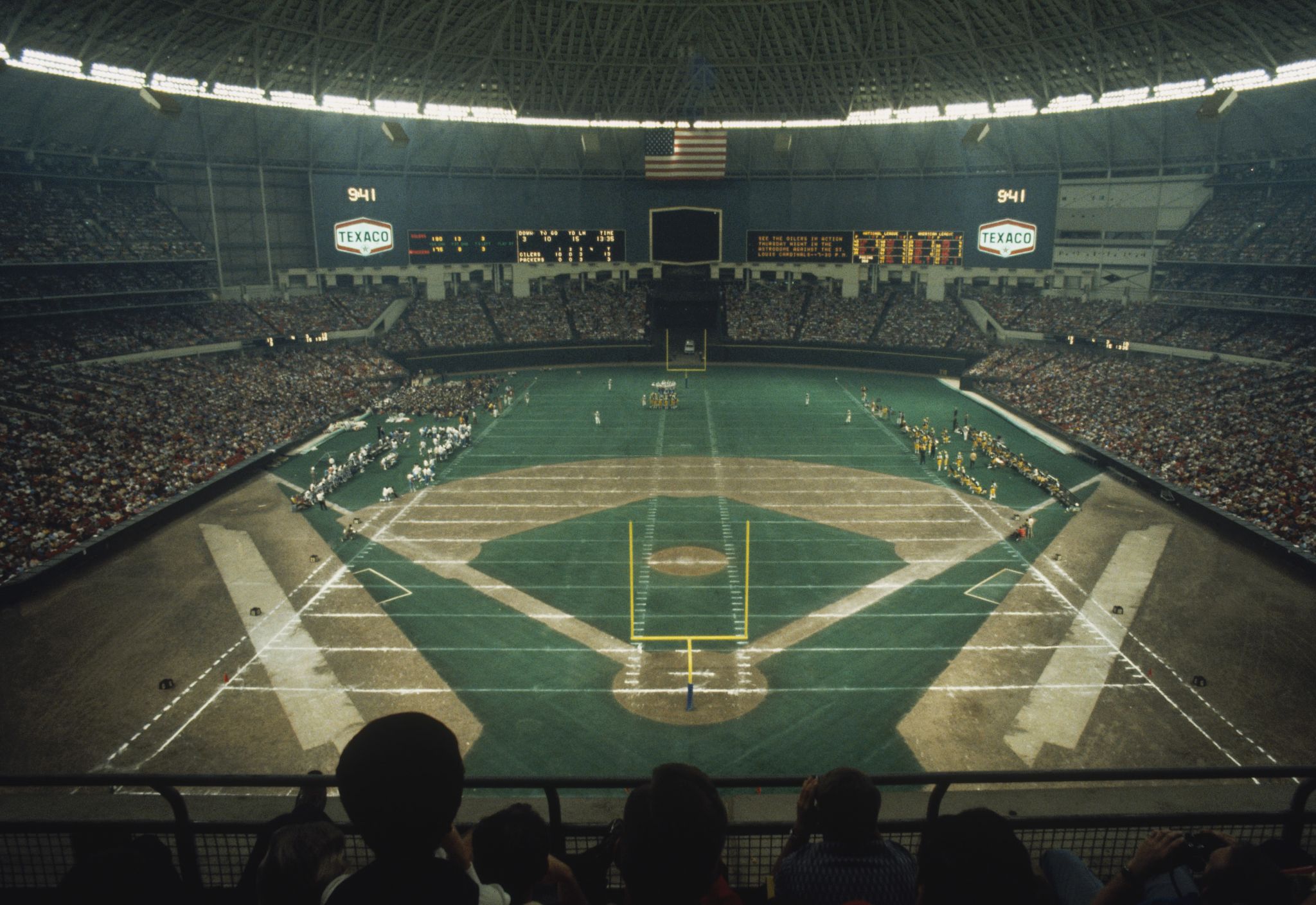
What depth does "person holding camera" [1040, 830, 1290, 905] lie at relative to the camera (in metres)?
3.14

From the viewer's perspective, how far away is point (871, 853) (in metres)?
3.82

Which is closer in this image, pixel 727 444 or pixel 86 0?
pixel 86 0

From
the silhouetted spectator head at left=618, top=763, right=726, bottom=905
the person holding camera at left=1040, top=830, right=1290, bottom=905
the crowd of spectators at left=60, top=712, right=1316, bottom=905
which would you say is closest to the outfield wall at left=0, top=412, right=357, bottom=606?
the crowd of spectators at left=60, top=712, right=1316, bottom=905

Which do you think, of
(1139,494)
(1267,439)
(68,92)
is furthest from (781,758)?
(68,92)

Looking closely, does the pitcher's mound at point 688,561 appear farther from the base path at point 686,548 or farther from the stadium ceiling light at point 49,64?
the stadium ceiling light at point 49,64

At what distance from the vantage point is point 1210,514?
29.9 metres

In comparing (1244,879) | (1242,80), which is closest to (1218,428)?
(1242,80)

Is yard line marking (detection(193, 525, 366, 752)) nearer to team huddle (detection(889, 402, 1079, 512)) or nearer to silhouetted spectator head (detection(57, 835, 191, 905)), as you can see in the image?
silhouetted spectator head (detection(57, 835, 191, 905))

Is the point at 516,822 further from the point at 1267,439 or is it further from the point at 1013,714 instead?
the point at 1267,439

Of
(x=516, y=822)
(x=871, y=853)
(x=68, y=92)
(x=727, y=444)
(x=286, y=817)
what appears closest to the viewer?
(x=516, y=822)

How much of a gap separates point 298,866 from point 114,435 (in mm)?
39656

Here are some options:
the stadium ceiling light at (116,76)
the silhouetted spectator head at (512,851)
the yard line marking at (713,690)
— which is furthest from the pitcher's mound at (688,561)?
the stadium ceiling light at (116,76)

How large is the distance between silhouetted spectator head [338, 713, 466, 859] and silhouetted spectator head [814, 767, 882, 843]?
6.08ft

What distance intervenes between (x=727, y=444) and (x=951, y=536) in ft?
50.1
